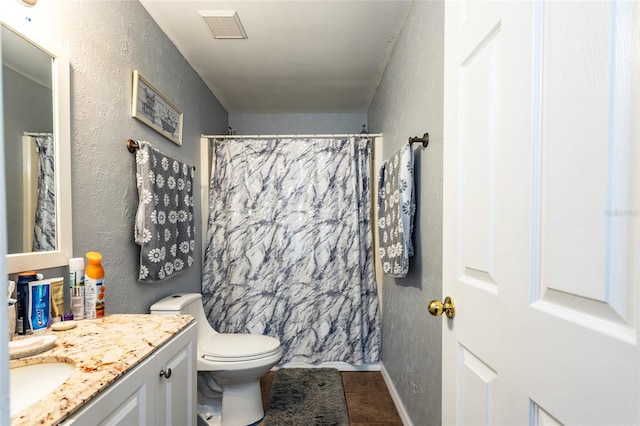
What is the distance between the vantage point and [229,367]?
6.21ft

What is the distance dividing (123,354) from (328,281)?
1955 millimetres

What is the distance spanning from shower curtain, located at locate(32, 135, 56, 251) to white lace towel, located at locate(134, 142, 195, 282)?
1.59 ft

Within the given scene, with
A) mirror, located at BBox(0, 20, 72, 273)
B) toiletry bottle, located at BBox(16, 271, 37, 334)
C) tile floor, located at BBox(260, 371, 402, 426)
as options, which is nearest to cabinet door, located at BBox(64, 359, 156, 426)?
toiletry bottle, located at BBox(16, 271, 37, 334)

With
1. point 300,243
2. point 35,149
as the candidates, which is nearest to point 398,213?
point 300,243

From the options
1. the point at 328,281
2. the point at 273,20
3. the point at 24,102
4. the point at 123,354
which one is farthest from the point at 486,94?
the point at 328,281

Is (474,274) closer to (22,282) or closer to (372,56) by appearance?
(22,282)

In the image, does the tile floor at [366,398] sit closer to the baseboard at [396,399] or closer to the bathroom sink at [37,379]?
the baseboard at [396,399]

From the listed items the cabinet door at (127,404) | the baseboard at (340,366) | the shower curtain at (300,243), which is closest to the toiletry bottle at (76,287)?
the cabinet door at (127,404)

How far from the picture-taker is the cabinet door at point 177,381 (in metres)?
1.01

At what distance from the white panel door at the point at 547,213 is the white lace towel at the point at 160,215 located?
141 centimetres

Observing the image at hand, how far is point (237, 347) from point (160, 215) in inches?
34.3

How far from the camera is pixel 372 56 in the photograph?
232 centimetres

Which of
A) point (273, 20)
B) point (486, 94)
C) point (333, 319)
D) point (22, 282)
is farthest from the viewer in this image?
point (333, 319)

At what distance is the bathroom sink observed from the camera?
81cm
